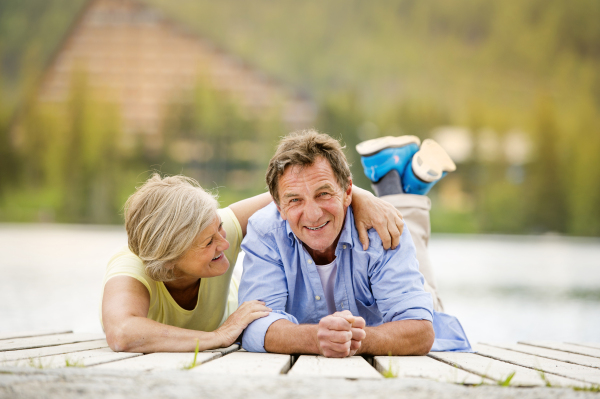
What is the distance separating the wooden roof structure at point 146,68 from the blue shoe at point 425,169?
30.7 m

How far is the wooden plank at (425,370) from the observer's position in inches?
64.0

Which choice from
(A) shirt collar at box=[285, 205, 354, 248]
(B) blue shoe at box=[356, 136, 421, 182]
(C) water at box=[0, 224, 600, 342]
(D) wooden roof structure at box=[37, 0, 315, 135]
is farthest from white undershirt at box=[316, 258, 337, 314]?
(D) wooden roof structure at box=[37, 0, 315, 135]

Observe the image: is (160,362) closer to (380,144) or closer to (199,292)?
(199,292)

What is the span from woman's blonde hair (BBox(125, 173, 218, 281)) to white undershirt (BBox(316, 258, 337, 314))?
0.51m

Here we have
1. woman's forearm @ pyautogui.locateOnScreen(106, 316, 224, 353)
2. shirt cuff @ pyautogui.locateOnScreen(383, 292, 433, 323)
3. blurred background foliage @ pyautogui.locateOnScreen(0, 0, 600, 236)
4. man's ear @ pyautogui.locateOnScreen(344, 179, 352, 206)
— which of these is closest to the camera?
woman's forearm @ pyautogui.locateOnScreen(106, 316, 224, 353)

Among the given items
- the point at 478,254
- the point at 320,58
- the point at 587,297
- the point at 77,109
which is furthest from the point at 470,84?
the point at 587,297

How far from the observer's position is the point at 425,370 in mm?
1781

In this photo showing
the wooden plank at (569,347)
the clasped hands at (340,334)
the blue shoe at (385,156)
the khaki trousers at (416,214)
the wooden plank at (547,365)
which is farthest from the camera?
the blue shoe at (385,156)

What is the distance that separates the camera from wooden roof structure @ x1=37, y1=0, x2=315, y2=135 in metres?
35.1

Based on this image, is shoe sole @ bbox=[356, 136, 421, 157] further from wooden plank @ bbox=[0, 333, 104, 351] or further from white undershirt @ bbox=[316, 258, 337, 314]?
wooden plank @ bbox=[0, 333, 104, 351]

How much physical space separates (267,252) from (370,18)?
1640 inches

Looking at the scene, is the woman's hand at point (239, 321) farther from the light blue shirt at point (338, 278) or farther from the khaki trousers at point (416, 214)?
the khaki trousers at point (416, 214)

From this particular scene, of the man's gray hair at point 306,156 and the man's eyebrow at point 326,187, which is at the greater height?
the man's gray hair at point 306,156

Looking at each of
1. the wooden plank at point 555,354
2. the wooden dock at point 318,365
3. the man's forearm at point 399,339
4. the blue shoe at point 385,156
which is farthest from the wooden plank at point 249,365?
the blue shoe at point 385,156
